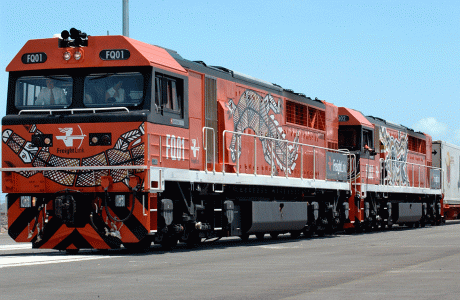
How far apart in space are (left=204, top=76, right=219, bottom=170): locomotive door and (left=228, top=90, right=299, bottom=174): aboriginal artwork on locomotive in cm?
76

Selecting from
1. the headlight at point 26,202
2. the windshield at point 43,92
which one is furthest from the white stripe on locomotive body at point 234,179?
the headlight at point 26,202

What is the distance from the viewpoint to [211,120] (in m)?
18.2

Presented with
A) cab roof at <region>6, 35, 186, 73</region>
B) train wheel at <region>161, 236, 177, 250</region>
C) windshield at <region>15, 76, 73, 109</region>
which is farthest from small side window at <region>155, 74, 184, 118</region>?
train wheel at <region>161, 236, 177, 250</region>

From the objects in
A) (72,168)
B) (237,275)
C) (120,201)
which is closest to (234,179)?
(120,201)

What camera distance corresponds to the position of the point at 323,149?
81.5 feet

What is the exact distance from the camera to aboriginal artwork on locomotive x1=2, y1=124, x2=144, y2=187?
15.0 meters

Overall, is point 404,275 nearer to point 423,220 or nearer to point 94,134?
point 94,134

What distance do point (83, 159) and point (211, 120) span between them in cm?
398

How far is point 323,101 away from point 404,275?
15495 mm

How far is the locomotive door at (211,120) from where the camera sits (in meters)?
18.0

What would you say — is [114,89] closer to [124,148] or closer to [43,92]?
[124,148]

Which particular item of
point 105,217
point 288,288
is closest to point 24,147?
point 105,217

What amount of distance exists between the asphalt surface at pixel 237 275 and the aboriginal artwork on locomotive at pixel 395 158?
554 inches

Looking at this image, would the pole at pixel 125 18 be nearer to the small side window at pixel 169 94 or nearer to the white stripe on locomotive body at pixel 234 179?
the white stripe on locomotive body at pixel 234 179
